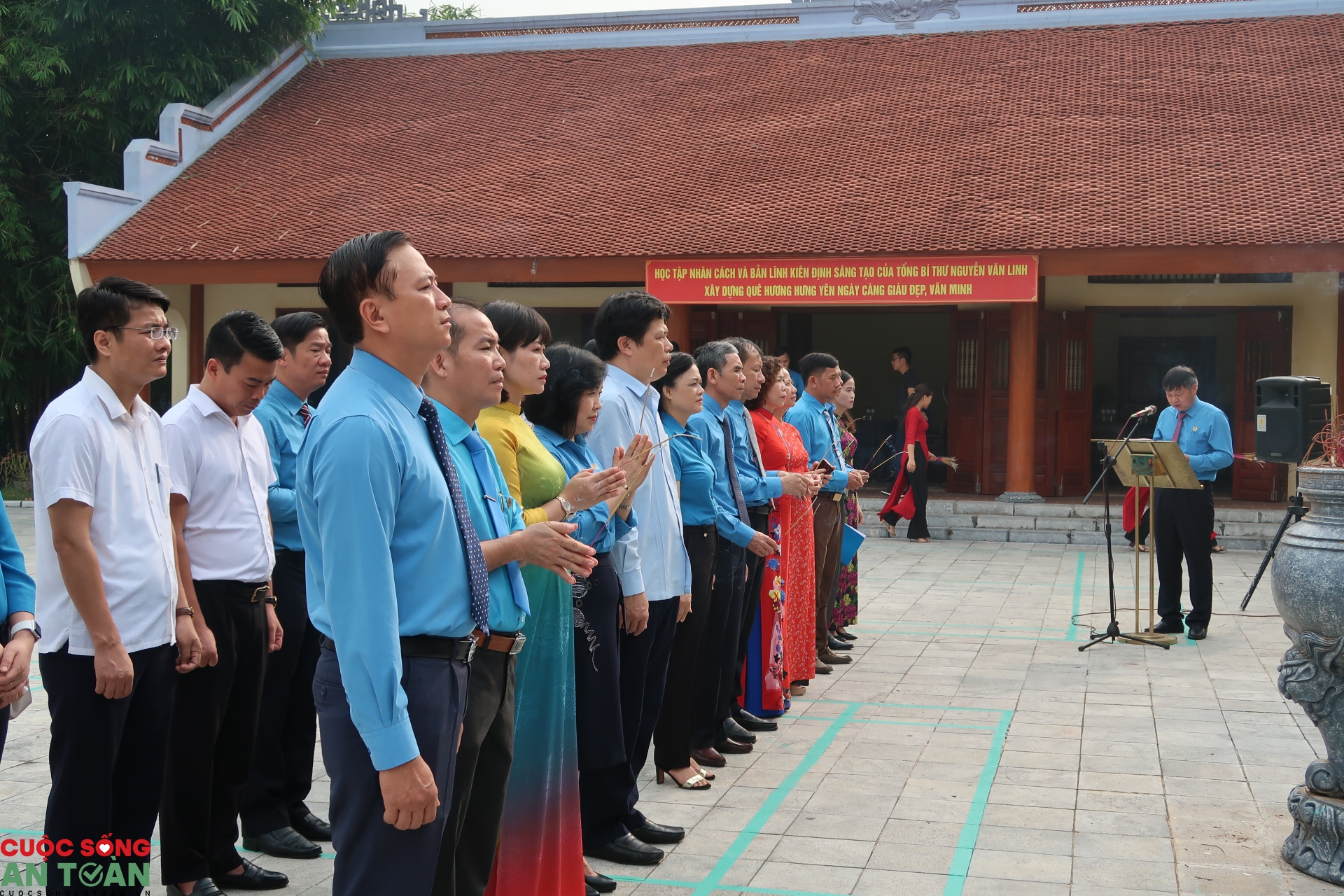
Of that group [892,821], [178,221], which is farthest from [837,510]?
[178,221]

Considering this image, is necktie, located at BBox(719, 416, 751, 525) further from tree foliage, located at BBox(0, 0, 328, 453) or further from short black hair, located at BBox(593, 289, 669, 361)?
tree foliage, located at BBox(0, 0, 328, 453)

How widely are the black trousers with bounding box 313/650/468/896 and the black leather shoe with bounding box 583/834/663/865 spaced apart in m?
1.70

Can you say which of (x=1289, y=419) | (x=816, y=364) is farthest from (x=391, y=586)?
(x=816, y=364)

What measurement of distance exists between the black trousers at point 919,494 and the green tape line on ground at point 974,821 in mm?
7088

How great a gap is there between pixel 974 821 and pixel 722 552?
1.39 meters

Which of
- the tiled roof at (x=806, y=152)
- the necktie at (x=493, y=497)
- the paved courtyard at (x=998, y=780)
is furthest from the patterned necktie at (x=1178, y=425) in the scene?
the necktie at (x=493, y=497)

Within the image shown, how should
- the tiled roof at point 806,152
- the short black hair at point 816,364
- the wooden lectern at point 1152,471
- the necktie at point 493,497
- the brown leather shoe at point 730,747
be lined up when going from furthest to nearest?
the tiled roof at point 806,152
the wooden lectern at point 1152,471
the short black hair at point 816,364
the brown leather shoe at point 730,747
the necktie at point 493,497

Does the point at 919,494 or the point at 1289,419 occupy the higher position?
the point at 1289,419

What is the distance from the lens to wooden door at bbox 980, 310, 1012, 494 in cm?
1577

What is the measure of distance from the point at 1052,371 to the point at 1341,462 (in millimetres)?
11963

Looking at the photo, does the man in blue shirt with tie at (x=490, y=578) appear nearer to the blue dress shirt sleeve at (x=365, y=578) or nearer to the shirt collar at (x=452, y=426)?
the shirt collar at (x=452, y=426)

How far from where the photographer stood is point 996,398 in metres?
15.8

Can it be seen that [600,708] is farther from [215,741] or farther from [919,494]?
[919,494]

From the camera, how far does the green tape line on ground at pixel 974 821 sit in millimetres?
3881
